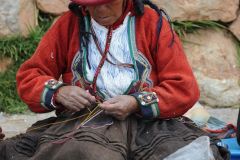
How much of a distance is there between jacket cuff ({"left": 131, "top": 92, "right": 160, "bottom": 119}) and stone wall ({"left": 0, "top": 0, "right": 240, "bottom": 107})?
2.35 meters

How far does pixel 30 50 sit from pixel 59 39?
2.10 m

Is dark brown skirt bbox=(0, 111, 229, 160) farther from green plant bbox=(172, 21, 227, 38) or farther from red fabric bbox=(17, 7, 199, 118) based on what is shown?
green plant bbox=(172, 21, 227, 38)

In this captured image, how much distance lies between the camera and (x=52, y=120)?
10.4 feet

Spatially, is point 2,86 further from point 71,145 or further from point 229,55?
point 71,145

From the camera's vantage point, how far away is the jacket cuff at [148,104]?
9.50ft

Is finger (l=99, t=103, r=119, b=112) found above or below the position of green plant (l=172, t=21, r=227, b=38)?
above

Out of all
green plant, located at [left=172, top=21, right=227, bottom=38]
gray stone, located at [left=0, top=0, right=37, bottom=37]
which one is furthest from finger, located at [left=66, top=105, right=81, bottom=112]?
green plant, located at [left=172, top=21, right=227, bottom=38]

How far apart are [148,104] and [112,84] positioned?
0.21m

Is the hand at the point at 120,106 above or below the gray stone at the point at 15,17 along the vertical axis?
above

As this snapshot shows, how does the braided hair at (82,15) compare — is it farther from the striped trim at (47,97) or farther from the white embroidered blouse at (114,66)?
the striped trim at (47,97)

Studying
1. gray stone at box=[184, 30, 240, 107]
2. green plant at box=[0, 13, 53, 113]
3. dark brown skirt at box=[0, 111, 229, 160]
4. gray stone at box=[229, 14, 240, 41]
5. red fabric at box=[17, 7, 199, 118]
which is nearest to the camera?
dark brown skirt at box=[0, 111, 229, 160]

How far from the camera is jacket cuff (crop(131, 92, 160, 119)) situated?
2896 mm

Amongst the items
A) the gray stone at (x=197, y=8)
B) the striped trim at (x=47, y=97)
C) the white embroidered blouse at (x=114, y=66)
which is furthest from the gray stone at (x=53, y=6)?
the striped trim at (x=47, y=97)

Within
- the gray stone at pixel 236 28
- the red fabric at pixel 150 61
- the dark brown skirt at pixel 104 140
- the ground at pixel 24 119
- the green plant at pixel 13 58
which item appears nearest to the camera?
the dark brown skirt at pixel 104 140
